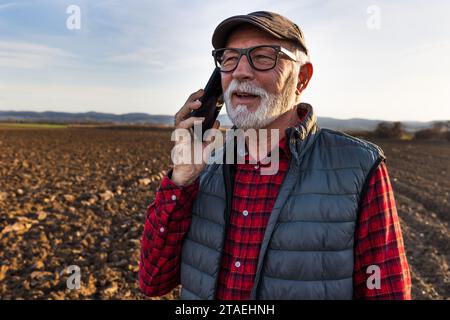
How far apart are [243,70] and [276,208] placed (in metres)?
0.78

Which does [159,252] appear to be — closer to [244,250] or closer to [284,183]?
[244,250]

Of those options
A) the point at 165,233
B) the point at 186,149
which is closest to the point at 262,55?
the point at 186,149

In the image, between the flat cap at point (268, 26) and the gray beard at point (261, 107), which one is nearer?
the flat cap at point (268, 26)

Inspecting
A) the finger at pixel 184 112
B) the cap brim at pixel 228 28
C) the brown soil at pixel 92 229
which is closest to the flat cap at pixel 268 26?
the cap brim at pixel 228 28

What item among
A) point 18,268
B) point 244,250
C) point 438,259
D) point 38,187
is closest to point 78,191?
point 38,187

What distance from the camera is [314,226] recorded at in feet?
6.71

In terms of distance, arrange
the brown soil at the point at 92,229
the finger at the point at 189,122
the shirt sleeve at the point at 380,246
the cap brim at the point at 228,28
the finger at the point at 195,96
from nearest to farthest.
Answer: the shirt sleeve at the point at 380,246, the cap brim at the point at 228,28, the finger at the point at 189,122, the finger at the point at 195,96, the brown soil at the point at 92,229

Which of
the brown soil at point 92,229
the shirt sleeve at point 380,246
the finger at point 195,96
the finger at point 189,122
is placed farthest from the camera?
the brown soil at point 92,229

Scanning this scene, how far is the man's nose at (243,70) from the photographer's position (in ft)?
7.22

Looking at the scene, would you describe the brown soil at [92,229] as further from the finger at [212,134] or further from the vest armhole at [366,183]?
the vest armhole at [366,183]

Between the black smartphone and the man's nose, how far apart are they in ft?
0.96

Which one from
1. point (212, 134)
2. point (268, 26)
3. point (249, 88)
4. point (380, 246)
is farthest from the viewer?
point (212, 134)

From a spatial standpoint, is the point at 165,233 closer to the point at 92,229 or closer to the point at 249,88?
the point at 249,88
